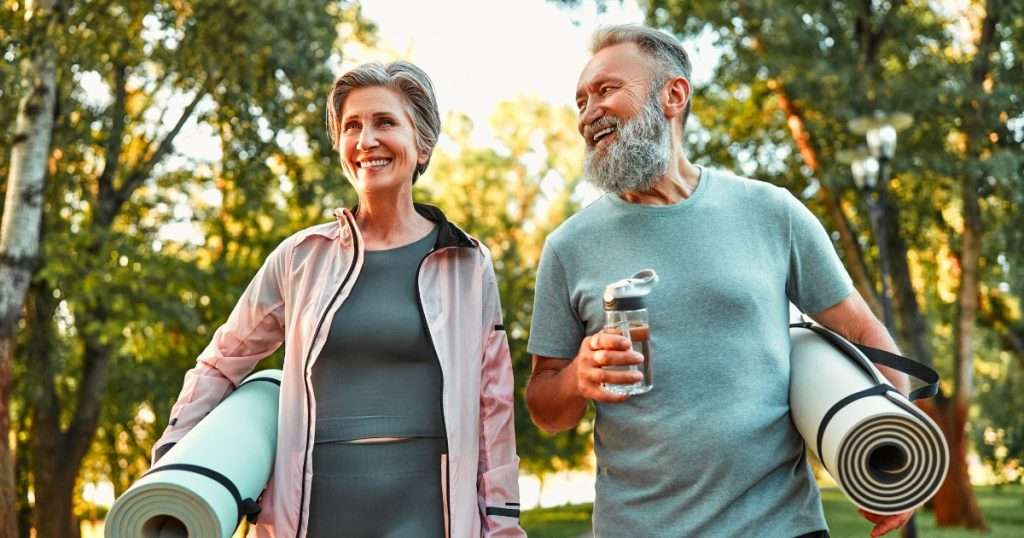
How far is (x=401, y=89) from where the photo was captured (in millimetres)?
3256

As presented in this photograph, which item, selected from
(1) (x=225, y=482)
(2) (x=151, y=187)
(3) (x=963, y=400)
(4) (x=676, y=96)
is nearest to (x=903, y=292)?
(3) (x=963, y=400)

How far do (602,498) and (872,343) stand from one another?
79 centimetres

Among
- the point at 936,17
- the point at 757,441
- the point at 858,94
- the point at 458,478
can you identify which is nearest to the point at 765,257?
the point at 757,441

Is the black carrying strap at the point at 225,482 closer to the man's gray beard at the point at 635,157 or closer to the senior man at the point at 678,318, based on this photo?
the senior man at the point at 678,318

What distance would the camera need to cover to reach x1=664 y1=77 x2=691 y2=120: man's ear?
328cm

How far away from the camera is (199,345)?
50.7 feet

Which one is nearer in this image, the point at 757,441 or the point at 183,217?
the point at 757,441

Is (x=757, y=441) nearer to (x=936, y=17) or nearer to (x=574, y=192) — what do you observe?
(x=936, y=17)

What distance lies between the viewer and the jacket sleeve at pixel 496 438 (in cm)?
312

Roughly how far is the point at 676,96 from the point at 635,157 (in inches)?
11.1

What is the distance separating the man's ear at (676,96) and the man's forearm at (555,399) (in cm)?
77

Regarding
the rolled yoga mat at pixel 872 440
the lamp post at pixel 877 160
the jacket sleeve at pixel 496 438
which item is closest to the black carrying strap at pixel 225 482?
the jacket sleeve at pixel 496 438

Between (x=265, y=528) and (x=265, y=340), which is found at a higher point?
(x=265, y=340)

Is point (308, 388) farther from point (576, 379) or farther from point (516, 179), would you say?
point (516, 179)
